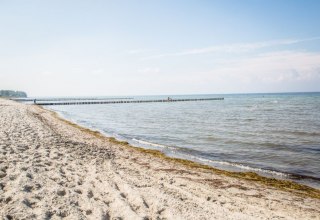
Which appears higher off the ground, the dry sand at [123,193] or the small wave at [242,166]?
the dry sand at [123,193]

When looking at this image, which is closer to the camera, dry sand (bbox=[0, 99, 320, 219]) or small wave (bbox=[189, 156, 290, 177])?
dry sand (bbox=[0, 99, 320, 219])

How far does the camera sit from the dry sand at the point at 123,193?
5.74 meters

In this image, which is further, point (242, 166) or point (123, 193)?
point (242, 166)

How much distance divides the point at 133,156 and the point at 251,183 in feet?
19.0

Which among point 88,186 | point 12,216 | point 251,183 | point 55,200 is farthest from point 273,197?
point 12,216

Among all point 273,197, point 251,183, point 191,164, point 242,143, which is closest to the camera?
point 273,197

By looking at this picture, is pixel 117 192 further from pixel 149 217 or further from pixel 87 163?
pixel 87 163

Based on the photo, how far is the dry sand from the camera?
18.8 ft

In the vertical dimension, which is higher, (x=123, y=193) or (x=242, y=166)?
(x=123, y=193)

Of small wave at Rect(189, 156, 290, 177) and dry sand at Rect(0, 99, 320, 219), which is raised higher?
dry sand at Rect(0, 99, 320, 219)

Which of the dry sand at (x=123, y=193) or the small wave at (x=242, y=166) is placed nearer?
the dry sand at (x=123, y=193)

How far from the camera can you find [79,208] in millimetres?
5750

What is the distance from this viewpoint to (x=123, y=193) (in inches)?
278

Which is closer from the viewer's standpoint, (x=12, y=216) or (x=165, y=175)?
(x=12, y=216)
